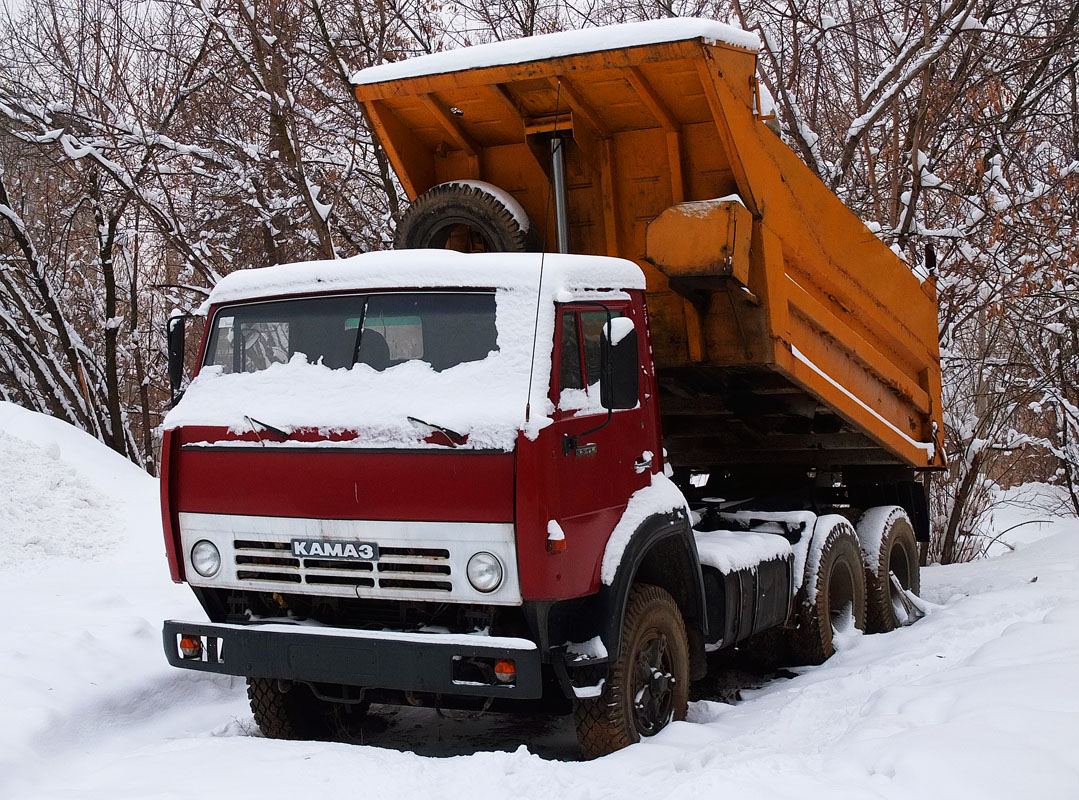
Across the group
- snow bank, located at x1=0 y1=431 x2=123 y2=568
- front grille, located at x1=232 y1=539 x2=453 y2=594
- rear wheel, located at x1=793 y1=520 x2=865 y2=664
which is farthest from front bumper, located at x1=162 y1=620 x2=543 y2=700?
snow bank, located at x1=0 y1=431 x2=123 y2=568

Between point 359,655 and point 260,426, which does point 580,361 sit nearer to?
point 260,426

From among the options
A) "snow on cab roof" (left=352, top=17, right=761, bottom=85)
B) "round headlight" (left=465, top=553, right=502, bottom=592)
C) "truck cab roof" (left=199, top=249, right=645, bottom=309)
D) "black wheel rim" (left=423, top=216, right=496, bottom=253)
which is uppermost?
"snow on cab roof" (left=352, top=17, right=761, bottom=85)

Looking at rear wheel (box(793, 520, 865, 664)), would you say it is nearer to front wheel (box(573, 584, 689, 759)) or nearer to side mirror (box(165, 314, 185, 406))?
front wheel (box(573, 584, 689, 759))

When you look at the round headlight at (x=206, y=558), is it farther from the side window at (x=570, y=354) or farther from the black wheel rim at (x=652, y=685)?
the black wheel rim at (x=652, y=685)

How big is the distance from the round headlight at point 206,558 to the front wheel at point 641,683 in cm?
174

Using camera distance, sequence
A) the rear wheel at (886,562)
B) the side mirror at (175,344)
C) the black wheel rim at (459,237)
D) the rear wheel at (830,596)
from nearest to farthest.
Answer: the side mirror at (175,344) → the black wheel rim at (459,237) → the rear wheel at (830,596) → the rear wheel at (886,562)

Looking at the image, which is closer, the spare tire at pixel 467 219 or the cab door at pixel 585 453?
the cab door at pixel 585 453

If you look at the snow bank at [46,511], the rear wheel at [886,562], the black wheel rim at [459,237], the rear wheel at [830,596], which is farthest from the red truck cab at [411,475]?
the snow bank at [46,511]

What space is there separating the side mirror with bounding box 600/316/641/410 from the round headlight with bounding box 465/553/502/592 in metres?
0.85

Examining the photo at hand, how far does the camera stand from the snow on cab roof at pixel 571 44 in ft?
18.0

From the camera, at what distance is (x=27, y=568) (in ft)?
27.5

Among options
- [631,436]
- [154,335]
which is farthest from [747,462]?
[154,335]

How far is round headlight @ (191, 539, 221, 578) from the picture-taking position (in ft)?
16.3

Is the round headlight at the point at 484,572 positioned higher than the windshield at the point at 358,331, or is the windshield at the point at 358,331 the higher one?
the windshield at the point at 358,331
